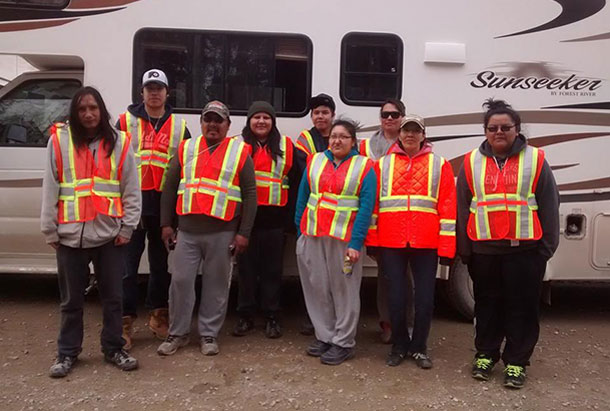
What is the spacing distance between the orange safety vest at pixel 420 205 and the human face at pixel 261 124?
1035 mm

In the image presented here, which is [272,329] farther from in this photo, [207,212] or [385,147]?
[385,147]

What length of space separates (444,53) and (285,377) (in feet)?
9.60

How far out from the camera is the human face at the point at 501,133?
3.84m

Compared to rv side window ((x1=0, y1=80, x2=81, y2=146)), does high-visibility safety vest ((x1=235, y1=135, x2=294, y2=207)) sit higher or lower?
lower

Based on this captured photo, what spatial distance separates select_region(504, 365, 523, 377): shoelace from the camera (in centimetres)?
400

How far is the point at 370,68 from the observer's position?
16.5 ft

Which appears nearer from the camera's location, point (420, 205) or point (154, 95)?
point (420, 205)

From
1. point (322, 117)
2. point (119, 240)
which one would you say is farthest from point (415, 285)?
point (119, 240)

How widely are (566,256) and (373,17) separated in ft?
8.64

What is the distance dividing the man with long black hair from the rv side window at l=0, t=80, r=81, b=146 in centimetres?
156

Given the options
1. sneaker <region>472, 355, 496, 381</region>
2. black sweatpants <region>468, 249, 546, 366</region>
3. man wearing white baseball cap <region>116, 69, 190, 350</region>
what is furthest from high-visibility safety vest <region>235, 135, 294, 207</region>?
sneaker <region>472, 355, 496, 381</region>

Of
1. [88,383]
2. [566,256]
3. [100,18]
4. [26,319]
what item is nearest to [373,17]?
[100,18]

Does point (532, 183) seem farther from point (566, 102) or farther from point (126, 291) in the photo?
point (126, 291)

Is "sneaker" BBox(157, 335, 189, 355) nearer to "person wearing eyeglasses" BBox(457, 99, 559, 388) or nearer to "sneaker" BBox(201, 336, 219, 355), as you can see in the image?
"sneaker" BBox(201, 336, 219, 355)
